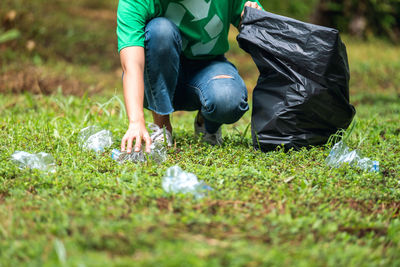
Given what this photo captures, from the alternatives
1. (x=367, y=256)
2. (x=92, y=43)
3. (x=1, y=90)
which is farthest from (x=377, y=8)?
(x=367, y=256)

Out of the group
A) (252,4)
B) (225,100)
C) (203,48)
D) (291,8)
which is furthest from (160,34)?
(291,8)

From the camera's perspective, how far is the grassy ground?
1.41 m

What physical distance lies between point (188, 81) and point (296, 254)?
70.1 inches

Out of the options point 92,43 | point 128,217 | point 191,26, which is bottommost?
point 92,43

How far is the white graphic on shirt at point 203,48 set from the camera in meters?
2.89

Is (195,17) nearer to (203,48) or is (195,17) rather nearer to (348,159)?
(203,48)

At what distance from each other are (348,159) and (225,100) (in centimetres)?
80

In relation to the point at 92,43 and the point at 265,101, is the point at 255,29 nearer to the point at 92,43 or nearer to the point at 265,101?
the point at 265,101

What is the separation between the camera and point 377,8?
1216cm

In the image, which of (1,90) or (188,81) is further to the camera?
(1,90)

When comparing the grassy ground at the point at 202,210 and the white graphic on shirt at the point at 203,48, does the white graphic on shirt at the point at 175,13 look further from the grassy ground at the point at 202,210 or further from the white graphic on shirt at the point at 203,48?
the grassy ground at the point at 202,210

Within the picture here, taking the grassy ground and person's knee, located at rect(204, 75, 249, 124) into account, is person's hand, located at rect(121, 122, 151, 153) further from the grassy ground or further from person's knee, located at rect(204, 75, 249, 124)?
person's knee, located at rect(204, 75, 249, 124)

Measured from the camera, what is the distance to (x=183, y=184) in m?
1.95

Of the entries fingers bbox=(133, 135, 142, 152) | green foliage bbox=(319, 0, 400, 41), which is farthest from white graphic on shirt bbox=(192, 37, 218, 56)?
green foliage bbox=(319, 0, 400, 41)
